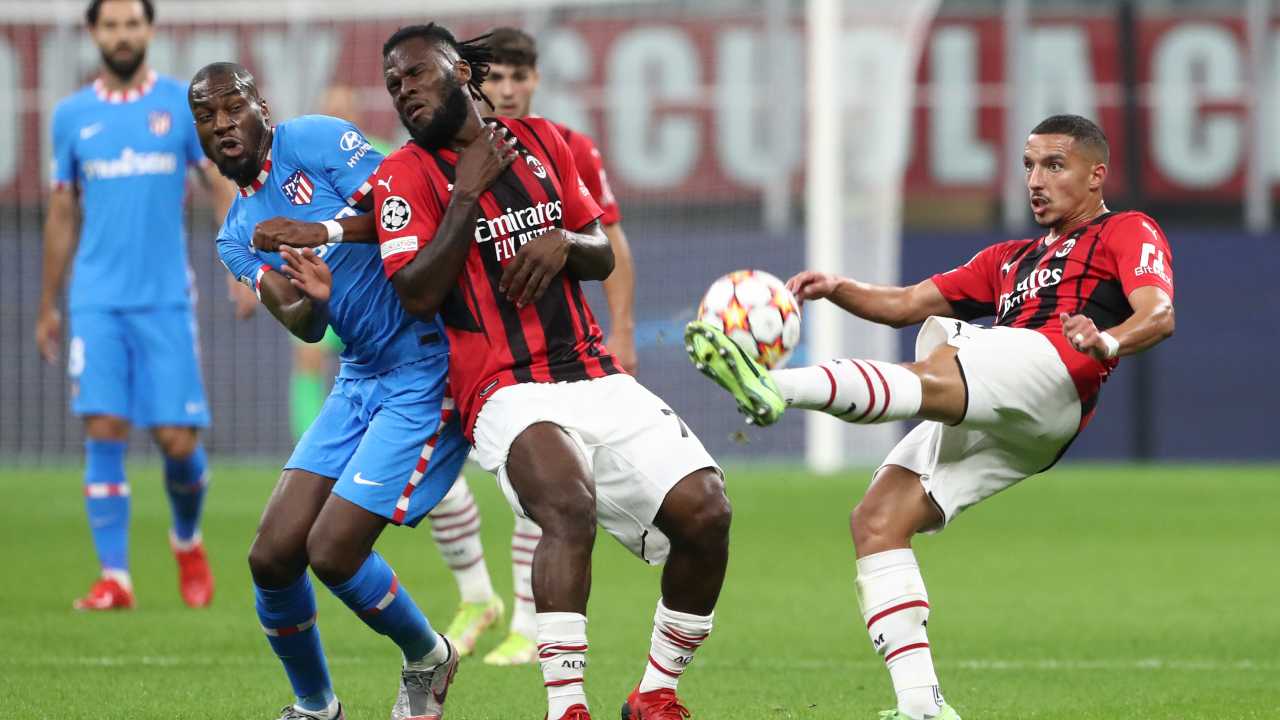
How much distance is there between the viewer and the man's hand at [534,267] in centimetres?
480

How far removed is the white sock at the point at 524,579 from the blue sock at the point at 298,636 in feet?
5.01

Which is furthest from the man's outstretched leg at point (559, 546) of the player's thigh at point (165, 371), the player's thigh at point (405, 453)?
the player's thigh at point (165, 371)

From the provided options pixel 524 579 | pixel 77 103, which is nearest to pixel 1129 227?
pixel 524 579

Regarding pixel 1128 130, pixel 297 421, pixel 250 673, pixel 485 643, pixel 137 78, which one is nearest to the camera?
pixel 250 673

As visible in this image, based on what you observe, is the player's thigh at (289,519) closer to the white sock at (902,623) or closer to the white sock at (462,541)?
the white sock at (902,623)

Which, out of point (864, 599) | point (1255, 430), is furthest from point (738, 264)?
point (864, 599)

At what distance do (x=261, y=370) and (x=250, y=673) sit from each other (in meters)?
10.4

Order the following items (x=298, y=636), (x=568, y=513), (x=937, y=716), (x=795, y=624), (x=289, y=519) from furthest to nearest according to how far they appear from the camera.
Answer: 1. (x=795, y=624)
2. (x=298, y=636)
3. (x=289, y=519)
4. (x=937, y=716)
5. (x=568, y=513)

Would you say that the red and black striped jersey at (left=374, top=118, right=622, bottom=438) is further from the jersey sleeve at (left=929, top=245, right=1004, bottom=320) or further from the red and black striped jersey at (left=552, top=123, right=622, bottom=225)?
the red and black striped jersey at (left=552, top=123, right=622, bottom=225)

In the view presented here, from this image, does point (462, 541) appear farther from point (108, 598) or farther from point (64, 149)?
point (64, 149)

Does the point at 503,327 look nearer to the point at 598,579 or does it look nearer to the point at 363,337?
the point at 363,337

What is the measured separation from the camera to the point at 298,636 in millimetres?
5113

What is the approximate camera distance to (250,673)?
6254 millimetres

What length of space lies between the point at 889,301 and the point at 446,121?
1520mm
